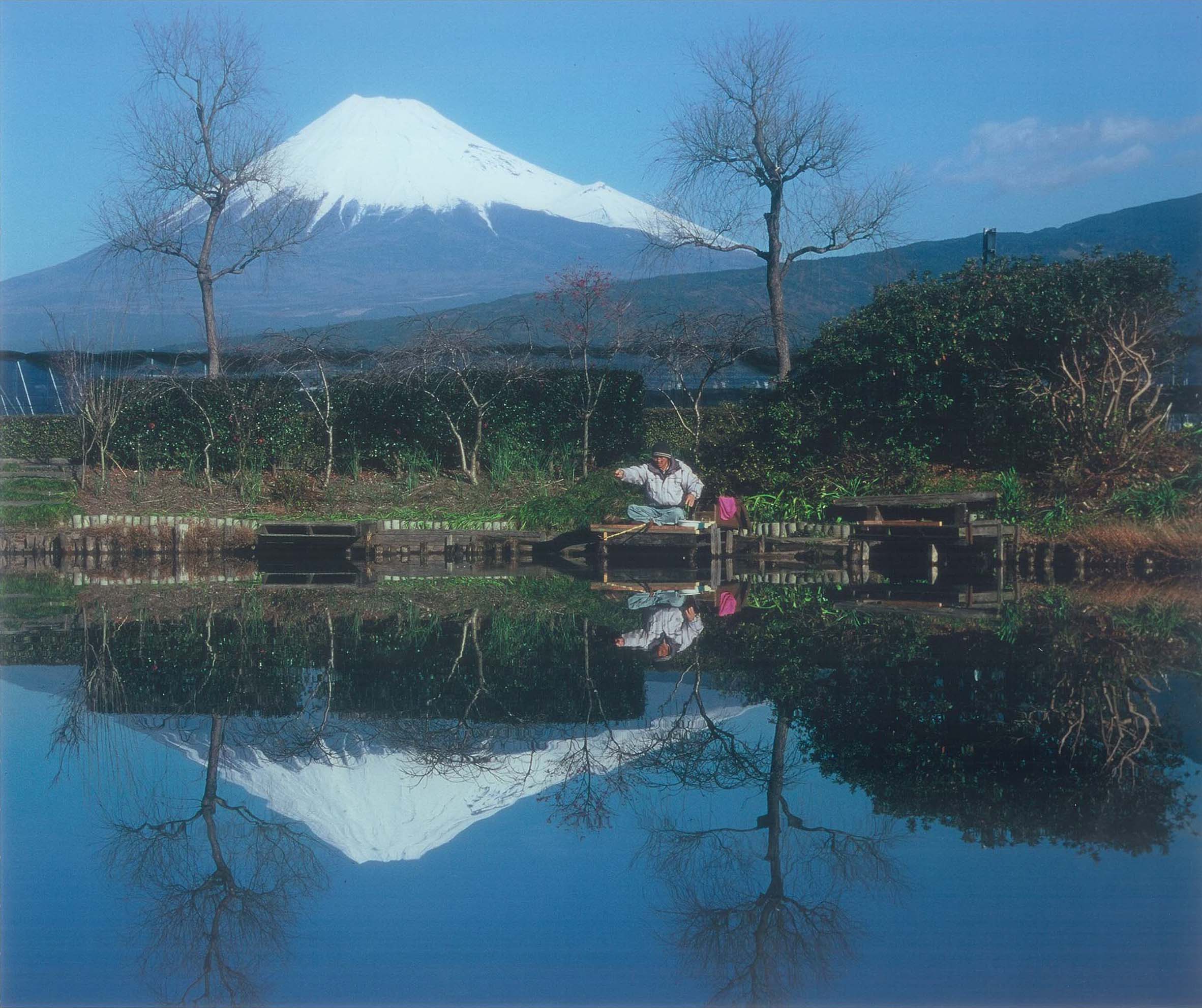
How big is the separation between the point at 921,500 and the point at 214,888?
1276 centimetres

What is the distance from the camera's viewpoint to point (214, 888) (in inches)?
158

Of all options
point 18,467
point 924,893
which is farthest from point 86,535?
point 924,893

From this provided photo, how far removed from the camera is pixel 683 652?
26.9 feet

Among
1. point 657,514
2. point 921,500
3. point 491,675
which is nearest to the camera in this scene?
point 491,675

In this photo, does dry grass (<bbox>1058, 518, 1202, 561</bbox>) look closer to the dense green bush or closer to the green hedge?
the dense green bush

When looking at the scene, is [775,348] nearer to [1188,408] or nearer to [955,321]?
[955,321]

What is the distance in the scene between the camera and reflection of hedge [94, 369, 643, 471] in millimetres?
21578

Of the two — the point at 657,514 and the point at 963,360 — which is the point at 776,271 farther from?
the point at 657,514

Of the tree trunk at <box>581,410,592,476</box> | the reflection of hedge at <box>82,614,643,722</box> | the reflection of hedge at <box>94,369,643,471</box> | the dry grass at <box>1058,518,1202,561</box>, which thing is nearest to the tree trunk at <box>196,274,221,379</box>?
the reflection of hedge at <box>94,369,643,471</box>

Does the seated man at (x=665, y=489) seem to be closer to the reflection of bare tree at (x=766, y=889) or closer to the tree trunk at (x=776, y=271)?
the tree trunk at (x=776, y=271)

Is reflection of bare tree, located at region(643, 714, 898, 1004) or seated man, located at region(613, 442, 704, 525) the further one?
seated man, located at region(613, 442, 704, 525)

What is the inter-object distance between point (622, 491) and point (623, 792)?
1409cm

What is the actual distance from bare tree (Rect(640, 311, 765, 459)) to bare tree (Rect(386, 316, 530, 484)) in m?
2.41

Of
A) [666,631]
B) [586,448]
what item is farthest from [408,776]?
[586,448]
